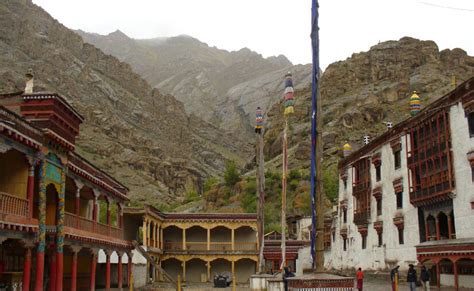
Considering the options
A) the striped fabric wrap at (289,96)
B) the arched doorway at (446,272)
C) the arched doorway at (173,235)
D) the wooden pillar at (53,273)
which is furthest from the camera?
the arched doorway at (173,235)

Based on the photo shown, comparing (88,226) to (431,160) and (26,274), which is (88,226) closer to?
(26,274)

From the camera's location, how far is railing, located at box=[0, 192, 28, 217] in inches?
674

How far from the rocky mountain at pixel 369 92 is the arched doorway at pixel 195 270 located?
44675 millimetres

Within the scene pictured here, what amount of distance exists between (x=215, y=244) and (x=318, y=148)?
3870 centimetres

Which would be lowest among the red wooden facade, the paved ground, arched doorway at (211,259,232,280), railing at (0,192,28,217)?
the paved ground

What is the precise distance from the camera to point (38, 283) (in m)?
19.8

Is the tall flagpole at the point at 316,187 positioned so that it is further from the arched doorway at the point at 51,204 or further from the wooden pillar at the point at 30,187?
the arched doorway at the point at 51,204

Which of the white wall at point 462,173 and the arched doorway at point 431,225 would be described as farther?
the arched doorway at point 431,225

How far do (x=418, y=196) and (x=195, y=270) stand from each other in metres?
25.5

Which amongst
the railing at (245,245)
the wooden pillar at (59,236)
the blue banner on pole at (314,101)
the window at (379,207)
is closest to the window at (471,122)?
the window at (379,207)

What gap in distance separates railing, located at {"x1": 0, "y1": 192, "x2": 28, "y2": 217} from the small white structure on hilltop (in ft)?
70.8

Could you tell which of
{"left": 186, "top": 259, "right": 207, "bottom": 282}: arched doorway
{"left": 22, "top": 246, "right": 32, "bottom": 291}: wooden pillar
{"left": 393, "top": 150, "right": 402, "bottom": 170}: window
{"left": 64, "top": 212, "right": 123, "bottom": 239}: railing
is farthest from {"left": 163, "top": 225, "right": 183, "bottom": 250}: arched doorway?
{"left": 22, "top": 246, "right": 32, "bottom": 291}: wooden pillar

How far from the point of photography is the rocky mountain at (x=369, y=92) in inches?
4117

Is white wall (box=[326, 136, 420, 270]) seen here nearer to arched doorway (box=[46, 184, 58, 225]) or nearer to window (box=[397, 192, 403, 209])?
window (box=[397, 192, 403, 209])
